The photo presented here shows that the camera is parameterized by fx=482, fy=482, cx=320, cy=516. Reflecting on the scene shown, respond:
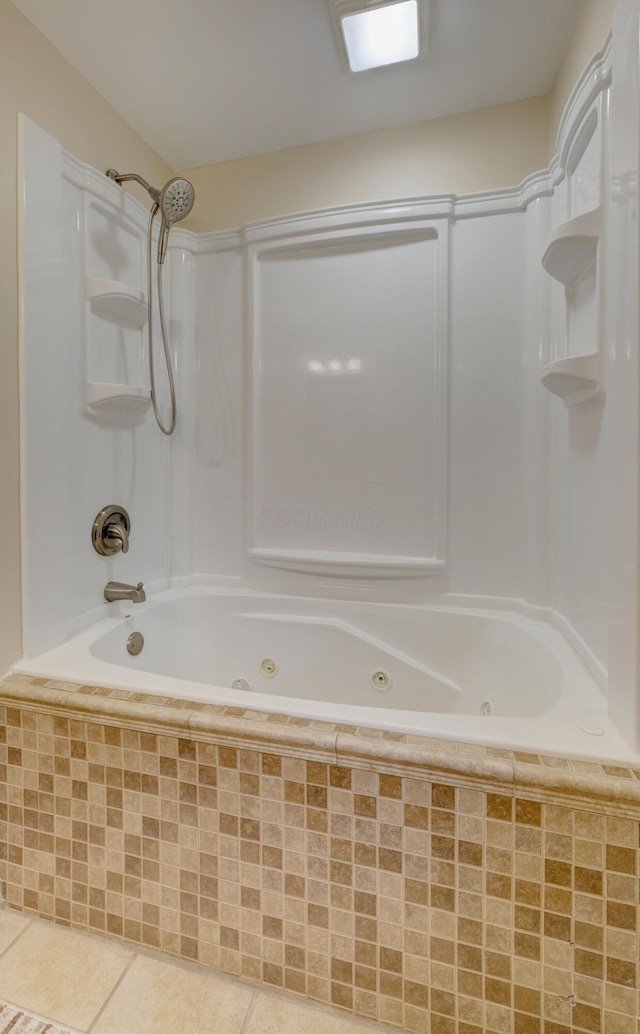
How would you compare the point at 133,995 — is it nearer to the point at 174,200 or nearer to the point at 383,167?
the point at 174,200

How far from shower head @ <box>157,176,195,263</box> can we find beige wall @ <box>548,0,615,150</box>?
125 centimetres

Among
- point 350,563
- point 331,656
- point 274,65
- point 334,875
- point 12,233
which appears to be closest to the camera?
point 334,875

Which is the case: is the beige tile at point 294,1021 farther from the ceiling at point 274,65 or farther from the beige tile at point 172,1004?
the ceiling at point 274,65

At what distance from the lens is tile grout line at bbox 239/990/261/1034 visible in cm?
97

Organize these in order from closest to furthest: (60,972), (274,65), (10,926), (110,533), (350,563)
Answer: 1. (60,972)
2. (10,926)
3. (274,65)
4. (110,533)
5. (350,563)

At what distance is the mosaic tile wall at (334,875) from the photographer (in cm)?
84

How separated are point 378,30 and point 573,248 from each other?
35.4 inches

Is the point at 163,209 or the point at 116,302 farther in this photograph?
the point at 163,209

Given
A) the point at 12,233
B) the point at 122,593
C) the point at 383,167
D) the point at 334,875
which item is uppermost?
the point at 383,167

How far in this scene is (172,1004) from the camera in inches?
40.0

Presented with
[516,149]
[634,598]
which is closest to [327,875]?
[634,598]

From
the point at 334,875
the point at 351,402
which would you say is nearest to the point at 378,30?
the point at 351,402

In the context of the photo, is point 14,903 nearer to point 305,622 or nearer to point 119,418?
point 305,622

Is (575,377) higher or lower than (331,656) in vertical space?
higher
